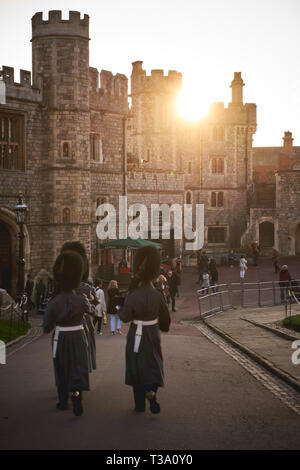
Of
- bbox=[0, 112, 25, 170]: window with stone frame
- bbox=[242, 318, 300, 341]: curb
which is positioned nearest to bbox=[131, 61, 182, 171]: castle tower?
bbox=[0, 112, 25, 170]: window with stone frame

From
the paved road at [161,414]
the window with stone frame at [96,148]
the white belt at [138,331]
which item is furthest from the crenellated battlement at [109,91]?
the white belt at [138,331]

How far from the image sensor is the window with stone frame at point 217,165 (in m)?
49.1

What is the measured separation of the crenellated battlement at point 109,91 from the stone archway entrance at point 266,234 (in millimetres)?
18844

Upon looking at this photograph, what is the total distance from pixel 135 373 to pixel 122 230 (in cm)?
2428

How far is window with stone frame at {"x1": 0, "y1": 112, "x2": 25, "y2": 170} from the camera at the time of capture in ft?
78.2

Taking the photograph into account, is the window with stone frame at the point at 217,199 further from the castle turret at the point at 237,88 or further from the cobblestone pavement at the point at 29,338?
the cobblestone pavement at the point at 29,338

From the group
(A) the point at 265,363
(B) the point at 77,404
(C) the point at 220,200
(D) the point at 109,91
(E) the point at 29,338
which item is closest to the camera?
(B) the point at 77,404

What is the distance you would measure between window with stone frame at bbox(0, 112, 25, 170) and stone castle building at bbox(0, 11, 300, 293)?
0.04 meters

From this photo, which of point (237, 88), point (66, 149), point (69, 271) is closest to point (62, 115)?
point (66, 149)

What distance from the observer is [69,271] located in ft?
24.8

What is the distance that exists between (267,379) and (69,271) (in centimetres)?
400

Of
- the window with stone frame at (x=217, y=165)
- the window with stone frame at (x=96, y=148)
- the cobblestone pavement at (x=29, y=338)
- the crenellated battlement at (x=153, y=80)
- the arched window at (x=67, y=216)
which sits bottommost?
the cobblestone pavement at (x=29, y=338)

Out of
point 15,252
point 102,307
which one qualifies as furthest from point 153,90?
point 102,307

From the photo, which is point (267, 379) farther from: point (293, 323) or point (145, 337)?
point (293, 323)
